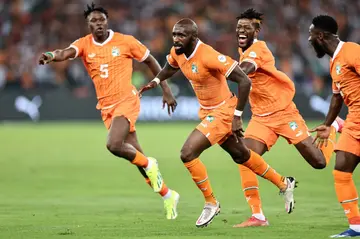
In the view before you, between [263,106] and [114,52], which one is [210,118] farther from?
[114,52]

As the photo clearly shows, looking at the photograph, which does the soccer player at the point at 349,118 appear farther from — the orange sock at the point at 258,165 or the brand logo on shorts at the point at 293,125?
the brand logo on shorts at the point at 293,125

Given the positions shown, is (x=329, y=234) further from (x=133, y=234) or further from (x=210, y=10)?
(x=210, y=10)

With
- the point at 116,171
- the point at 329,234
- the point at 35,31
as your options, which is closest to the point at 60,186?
the point at 116,171

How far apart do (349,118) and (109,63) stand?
417 cm

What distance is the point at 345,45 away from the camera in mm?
8719

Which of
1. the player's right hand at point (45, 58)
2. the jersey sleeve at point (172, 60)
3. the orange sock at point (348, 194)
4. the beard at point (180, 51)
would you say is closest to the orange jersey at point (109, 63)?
the player's right hand at point (45, 58)

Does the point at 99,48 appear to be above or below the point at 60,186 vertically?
above

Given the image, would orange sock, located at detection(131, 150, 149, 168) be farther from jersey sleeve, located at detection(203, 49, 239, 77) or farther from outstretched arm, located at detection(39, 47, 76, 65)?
jersey sleeve, located at detection(203, 49, 239, 77)

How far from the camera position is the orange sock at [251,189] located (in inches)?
404

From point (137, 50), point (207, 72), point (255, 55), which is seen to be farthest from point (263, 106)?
point (137, 50)

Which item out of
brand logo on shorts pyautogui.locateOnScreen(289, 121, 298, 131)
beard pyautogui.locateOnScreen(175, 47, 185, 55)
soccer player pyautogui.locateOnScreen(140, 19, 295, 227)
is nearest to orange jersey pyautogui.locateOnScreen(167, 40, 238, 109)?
soccer player pyautogui.locateOnScreen(140, 19, 295, 227)

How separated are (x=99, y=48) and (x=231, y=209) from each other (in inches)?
111

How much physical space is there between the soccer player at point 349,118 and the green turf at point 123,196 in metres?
0.44

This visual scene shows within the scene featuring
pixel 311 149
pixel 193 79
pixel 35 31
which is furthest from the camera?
pixel 35 31
